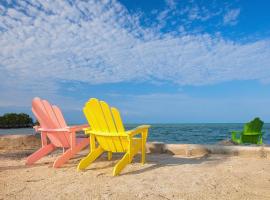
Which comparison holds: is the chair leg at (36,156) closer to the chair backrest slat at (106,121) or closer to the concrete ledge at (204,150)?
the chair backrest slat at (106,121)

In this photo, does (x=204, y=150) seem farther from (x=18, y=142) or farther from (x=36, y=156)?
(x=18, y=142)

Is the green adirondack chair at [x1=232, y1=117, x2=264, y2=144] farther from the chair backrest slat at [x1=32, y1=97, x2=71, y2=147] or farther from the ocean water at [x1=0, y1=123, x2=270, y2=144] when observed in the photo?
the chair backrest slat at [x1=32, y1=97, x2=71, y2=147]

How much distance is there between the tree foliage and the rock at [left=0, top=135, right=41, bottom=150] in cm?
2851

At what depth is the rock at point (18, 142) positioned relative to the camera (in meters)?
6.66

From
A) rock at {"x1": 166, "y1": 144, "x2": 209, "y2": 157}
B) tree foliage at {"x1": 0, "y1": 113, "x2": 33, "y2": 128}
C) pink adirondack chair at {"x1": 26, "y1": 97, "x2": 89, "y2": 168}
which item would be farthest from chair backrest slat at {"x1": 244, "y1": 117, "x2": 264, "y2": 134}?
tree foliage at {"x1": 0, "y1": 113, "x2": 33, "y2": 128}

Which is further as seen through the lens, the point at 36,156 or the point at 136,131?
the point at 36,156

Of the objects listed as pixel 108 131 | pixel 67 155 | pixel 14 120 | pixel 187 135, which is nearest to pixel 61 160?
pixel 67 155

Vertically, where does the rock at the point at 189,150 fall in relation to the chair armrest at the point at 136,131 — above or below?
below

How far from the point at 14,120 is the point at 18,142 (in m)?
29.7

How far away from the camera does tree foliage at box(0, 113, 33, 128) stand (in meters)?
33.6

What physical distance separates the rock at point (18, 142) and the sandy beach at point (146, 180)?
6.59 feet

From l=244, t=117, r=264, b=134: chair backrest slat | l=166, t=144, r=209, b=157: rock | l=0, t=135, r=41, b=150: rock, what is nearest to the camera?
l=166, t=144, r=209, b=157: rock

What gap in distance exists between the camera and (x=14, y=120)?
34219 millimetres

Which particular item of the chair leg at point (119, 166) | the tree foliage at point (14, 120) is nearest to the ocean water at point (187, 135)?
the chair leg at point (119, 166)
